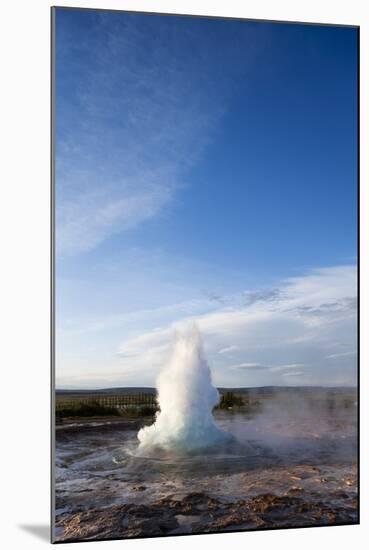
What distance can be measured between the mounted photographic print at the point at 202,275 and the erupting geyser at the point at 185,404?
0.03 ft

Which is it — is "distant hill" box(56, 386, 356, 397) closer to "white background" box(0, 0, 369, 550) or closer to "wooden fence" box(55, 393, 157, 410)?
"wooden fence" box(55, 393, 157, 410)

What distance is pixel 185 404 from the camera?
5438mm

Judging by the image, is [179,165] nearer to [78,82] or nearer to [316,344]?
[78,82]

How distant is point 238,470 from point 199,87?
2.90 meters

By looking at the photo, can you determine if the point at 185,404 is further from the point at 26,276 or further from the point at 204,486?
the point at 26,276

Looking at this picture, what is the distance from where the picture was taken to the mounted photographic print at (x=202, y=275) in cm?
529

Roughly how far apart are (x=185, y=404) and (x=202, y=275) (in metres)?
0.97

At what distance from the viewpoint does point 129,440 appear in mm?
5355

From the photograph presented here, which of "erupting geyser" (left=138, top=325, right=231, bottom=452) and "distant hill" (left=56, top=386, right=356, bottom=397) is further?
"erupting geyser" (left=138, top=325, right=231, bottom=452)

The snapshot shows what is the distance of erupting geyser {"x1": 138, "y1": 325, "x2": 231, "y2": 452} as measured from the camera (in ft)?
17.6

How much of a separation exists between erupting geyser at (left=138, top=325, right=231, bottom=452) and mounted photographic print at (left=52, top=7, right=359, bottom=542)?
11 mm

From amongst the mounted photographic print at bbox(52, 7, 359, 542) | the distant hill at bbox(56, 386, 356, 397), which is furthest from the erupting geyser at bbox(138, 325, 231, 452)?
the distant hill at bbox(56, 386, 356, 397)

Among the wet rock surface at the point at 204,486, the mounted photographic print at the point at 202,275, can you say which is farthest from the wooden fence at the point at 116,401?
the wet rock surface at the point at 204,486

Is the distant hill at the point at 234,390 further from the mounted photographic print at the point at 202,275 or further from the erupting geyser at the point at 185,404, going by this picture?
the erupting geyser at the point at 185,404
